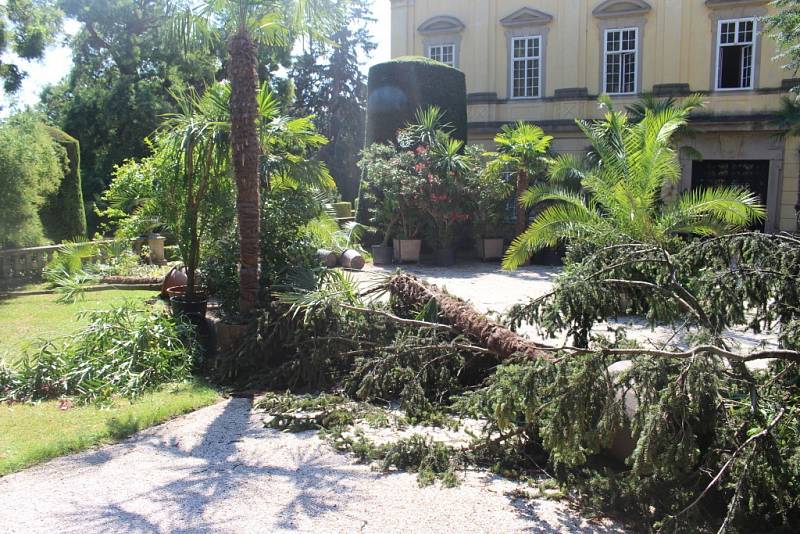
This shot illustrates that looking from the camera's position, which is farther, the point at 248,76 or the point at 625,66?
the point at 625,66

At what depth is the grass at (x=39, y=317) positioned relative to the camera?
325 inches

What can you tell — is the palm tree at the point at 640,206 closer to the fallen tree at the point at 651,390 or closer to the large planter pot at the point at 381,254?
the fallen tree at the point at 651,390

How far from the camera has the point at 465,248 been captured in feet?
58.3

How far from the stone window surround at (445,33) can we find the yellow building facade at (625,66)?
0.12 feet

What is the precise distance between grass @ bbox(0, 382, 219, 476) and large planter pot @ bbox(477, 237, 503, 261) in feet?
35.2

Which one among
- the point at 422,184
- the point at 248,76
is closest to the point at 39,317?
the point at 248,76

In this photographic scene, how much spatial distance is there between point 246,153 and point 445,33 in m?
19.6

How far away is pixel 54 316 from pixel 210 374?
4.22 m

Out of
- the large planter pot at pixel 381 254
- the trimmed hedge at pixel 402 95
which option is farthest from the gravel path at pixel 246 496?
the trimmed hedge at pixel 402 95

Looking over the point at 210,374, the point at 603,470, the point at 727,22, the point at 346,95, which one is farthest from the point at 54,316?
the point at 346,95

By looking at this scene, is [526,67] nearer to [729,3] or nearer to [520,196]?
[729,3]

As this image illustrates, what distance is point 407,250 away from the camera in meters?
15.9

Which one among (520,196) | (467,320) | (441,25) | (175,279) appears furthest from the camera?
(441,25)

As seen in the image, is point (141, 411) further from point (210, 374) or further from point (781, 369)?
point (781, 369)
